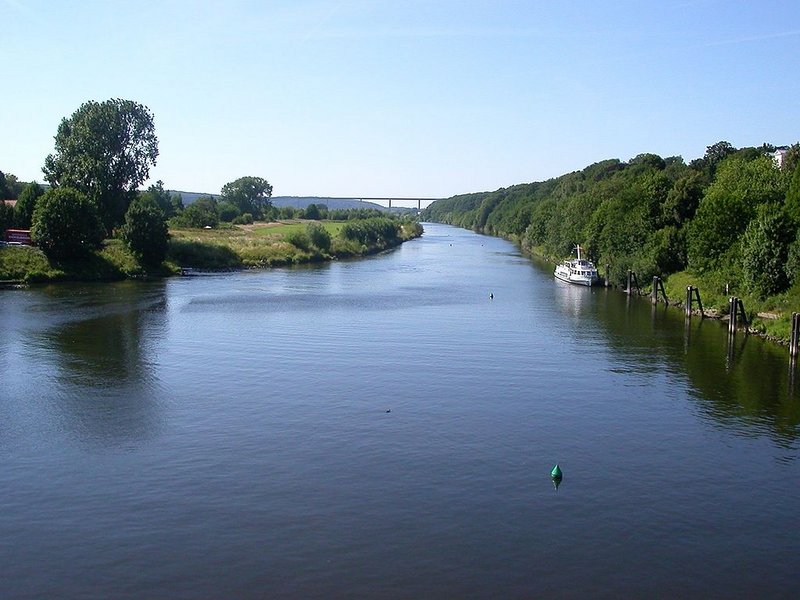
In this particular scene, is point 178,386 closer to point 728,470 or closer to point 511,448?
point 511,448

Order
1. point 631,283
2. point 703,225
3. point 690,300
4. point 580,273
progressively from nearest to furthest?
point 690,300, point 703,225, point 631,283, point 580,273

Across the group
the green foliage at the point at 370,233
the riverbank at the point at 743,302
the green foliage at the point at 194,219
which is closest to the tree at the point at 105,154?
the green foliage at the point at 194,219

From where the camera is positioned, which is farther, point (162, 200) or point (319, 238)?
point (162, 200)

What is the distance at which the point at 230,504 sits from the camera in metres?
19.3

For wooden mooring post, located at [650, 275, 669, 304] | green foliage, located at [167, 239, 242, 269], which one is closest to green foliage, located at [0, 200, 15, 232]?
green foliage, located at [167, 239, 242, 269]

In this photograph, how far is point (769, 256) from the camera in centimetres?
4275

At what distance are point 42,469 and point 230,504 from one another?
6126 mm

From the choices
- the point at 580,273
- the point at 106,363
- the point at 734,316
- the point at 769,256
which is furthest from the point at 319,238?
the point at 106,363

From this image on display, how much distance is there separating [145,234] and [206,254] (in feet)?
37.2

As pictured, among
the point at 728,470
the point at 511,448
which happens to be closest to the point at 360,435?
the point at 511,448

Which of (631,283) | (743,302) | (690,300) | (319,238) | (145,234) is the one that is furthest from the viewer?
(319,238)

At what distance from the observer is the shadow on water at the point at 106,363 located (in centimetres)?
2578

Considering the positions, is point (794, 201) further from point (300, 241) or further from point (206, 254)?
point (300, 241)

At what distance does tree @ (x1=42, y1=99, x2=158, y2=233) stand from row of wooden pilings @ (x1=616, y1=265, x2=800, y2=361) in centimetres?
4886
